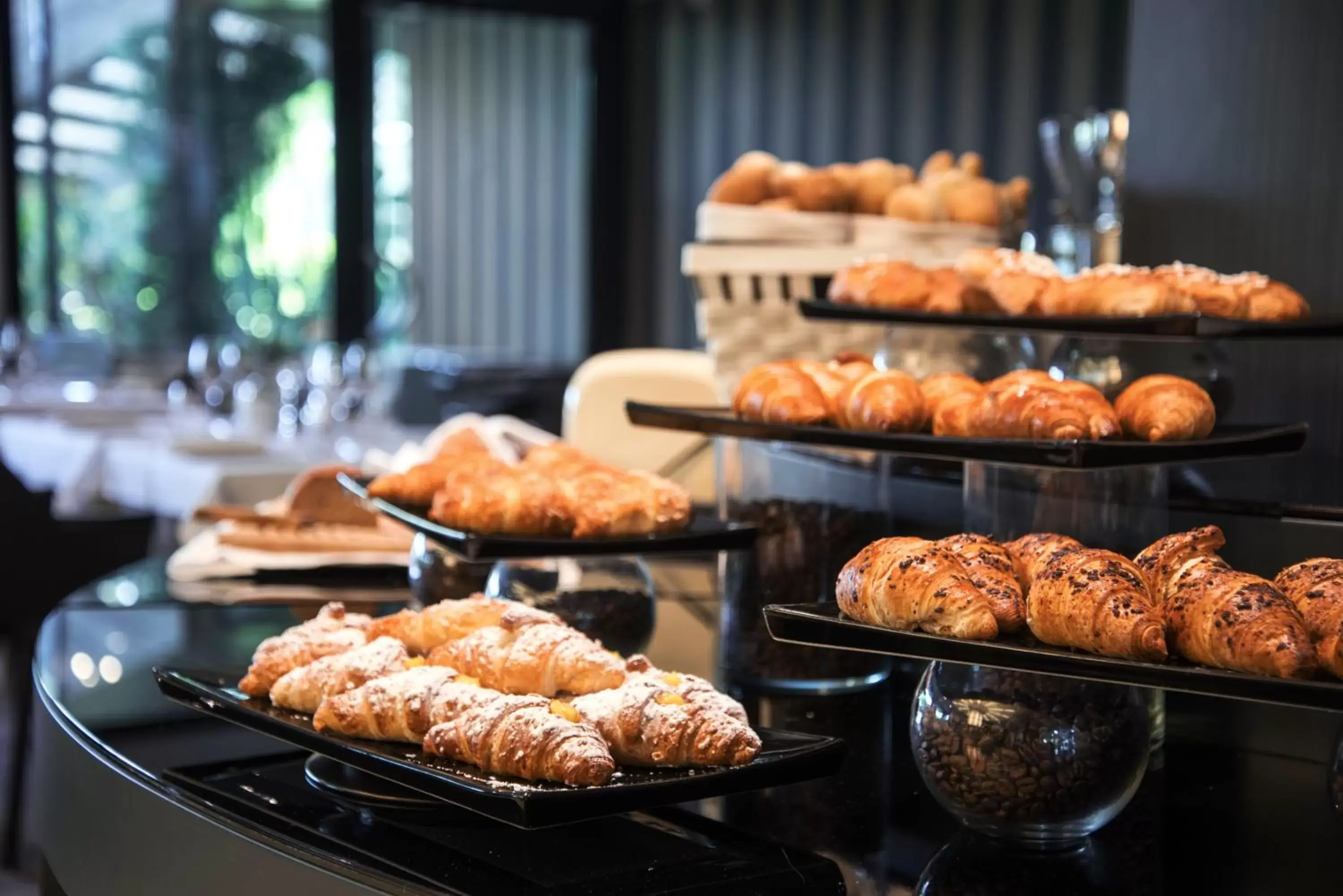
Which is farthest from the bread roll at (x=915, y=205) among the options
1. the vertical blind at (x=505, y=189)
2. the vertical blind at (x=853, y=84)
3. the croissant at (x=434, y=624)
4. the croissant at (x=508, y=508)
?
the vertical blind at (x=505, y=189)

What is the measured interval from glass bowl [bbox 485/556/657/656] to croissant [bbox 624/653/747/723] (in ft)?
1.35

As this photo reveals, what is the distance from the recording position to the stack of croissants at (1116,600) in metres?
0.79

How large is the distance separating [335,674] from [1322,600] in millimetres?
599

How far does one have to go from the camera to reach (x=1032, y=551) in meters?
0.96

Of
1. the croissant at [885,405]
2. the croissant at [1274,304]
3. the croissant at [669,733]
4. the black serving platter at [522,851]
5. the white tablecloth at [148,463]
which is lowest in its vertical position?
the white tablecloth at [148,463]

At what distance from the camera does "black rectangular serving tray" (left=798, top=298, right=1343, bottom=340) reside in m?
1.11

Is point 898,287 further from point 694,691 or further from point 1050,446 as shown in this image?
point 694,691

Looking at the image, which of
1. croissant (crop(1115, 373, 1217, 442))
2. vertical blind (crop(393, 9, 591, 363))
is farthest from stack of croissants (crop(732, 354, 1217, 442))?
vertical blind (crop(393, 9, 591, 363))

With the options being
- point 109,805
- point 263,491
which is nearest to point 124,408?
point 263,491

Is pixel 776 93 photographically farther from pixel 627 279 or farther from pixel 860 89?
pixel 627 279

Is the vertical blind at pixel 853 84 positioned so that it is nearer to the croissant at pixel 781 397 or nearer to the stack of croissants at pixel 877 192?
the stack of croissants at pixel 877 192

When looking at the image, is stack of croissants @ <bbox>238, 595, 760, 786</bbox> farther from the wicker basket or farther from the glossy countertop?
the wicker basket

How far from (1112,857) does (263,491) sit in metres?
2.73

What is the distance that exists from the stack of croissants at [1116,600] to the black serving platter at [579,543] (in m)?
0.35
